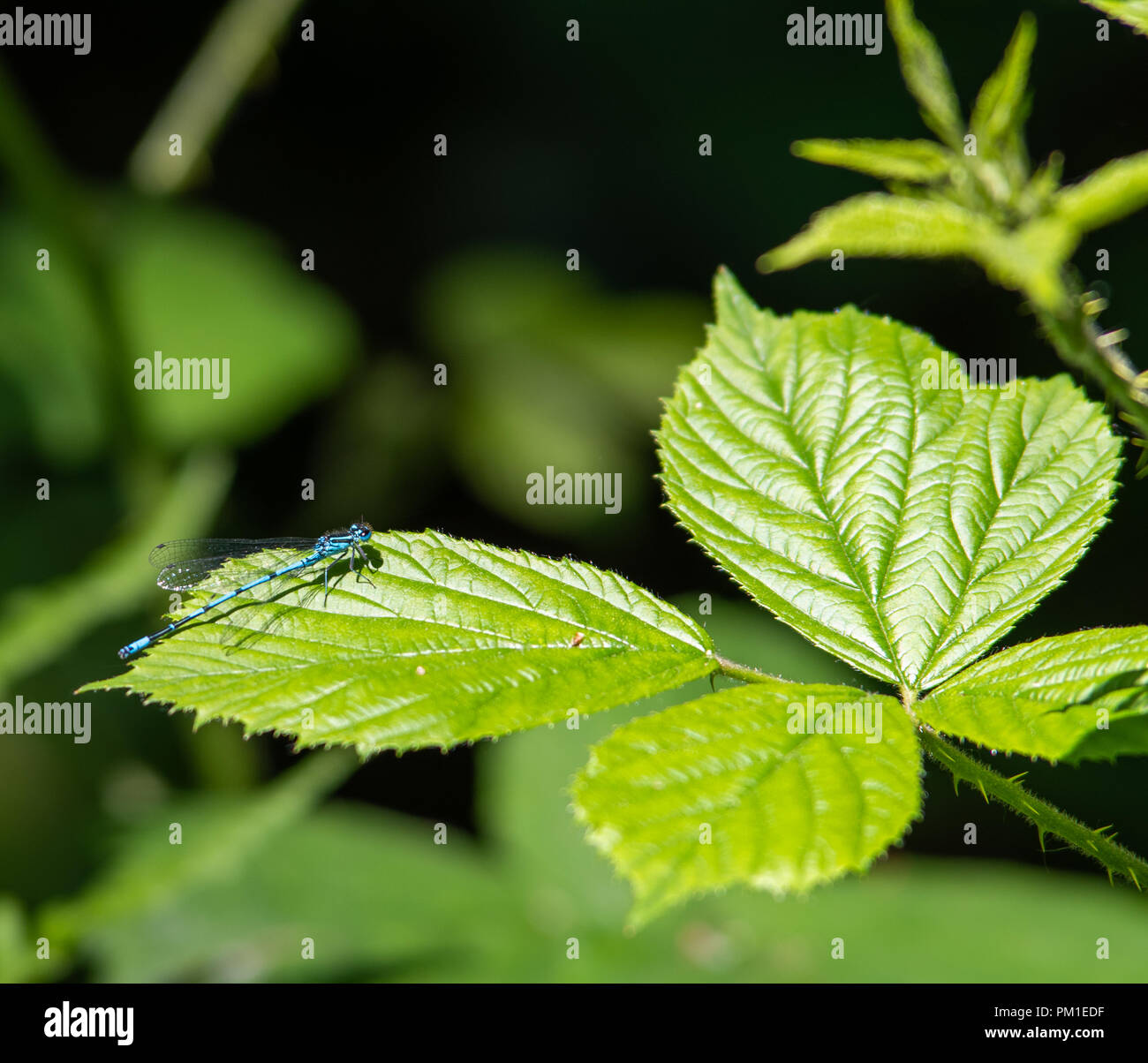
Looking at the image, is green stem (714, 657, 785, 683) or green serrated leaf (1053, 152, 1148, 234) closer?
green serrated leaf (1053, 152, 1148, 234)

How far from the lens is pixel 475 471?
5688 mm

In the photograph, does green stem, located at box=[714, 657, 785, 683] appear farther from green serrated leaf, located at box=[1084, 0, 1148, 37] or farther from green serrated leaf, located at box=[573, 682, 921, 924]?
green serrated leaf, located at box=[1084, 0, 1148, 37]

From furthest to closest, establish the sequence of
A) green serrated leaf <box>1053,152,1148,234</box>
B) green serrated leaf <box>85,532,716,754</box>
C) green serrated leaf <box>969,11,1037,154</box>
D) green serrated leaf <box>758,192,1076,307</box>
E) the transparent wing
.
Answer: the transparent wing
green serrated leaf <box>85,532,716,754</box>
green serrated leaf <box>969,11,1037,154</box>
green serrated leaf <box>758,192,1076,307</box>
green serrated leaf <box>1053,152,1148,234</box>

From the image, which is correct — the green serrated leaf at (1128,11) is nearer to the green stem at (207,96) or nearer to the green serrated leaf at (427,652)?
the green serrated leaf at (427,652)

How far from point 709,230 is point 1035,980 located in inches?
166

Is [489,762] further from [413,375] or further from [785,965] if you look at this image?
[413,375]

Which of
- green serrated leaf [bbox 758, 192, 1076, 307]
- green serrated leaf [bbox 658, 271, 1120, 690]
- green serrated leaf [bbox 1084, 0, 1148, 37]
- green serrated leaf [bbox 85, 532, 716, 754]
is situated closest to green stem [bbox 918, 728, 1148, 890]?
green serrated leaf [bbox 658, 271, 1120, 690]

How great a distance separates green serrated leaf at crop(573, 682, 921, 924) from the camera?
125 centimetres

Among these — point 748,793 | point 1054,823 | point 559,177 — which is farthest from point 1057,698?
point 559,177

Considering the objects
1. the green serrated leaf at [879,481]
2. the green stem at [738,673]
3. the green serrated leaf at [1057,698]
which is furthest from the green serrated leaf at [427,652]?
the green serrated leaf at [1057,698]

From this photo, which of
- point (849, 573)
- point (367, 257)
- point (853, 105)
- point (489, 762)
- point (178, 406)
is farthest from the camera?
point (367, 257)

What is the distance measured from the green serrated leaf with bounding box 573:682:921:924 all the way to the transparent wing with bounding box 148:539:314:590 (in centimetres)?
197

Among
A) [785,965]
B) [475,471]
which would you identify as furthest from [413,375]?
[785,965]

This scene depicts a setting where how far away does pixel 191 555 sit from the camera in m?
3.46
